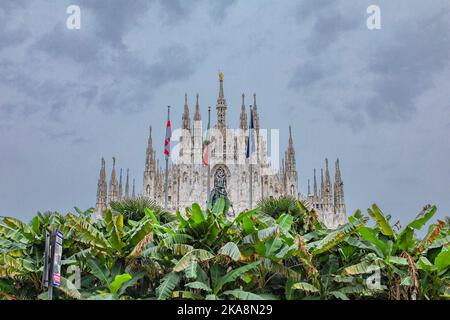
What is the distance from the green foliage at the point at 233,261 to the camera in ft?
55.3

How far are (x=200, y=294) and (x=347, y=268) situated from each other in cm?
448

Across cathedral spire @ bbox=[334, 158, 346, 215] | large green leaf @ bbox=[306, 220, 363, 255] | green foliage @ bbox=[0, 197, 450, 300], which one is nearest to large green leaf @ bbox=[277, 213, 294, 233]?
green foliage @ bbox=[0, 197, 450, 300]

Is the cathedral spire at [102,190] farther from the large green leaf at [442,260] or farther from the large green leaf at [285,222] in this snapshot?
the large green leaf at [442,260]

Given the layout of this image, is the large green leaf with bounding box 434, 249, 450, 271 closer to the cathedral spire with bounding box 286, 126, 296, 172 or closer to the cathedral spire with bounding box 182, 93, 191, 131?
the cathedral spire with bounding box 286, 126, 296, 172

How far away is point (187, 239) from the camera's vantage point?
709 inches

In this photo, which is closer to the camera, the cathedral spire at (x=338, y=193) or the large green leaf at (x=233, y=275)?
the large green leaf at (x=233, y=275)

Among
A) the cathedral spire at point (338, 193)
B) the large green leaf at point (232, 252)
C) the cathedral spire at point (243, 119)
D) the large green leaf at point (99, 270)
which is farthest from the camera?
the cathedral spire at point (243, 119)

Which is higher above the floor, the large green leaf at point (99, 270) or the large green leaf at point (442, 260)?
the large green leaf at point (442, 260)

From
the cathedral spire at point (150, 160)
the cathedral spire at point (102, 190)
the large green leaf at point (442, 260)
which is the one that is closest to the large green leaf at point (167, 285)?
the large green leaf at point (442, 260)

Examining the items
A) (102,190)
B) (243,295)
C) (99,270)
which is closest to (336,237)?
(243,295)

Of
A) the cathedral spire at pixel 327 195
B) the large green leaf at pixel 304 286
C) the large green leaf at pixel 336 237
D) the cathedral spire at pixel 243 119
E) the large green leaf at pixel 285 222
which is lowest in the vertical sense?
the large green leaf at pixel 304 286

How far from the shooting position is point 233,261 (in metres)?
Result: 17.7
